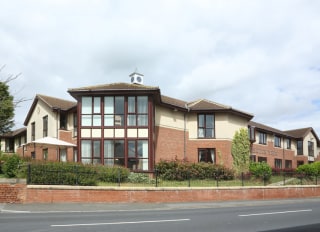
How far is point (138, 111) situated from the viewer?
26.4 meters

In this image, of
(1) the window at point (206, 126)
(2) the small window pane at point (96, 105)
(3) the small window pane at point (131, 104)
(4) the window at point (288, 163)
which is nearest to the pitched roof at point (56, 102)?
(2) the small window pane at point (96, 105)

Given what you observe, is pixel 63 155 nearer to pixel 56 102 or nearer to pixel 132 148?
pixel 56 102

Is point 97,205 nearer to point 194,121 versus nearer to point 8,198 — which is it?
point 8,198

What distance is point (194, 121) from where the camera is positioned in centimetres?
3159

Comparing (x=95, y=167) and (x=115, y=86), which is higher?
(x=115, y=86)

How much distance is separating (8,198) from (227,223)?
987cm

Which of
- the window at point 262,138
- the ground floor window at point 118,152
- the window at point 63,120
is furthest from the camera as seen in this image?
the window at point 262,138

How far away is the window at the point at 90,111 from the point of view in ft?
86.1

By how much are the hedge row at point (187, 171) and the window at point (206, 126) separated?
446 cm

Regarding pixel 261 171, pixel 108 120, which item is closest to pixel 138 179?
pixel 108 120

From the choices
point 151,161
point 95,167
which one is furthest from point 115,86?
point 95,167

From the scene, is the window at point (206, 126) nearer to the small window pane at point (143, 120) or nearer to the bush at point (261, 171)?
the bush at point (261, 171)

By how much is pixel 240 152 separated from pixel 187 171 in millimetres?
8042

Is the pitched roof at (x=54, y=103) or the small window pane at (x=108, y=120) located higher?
the pitched roof at (x=54, y=103)
